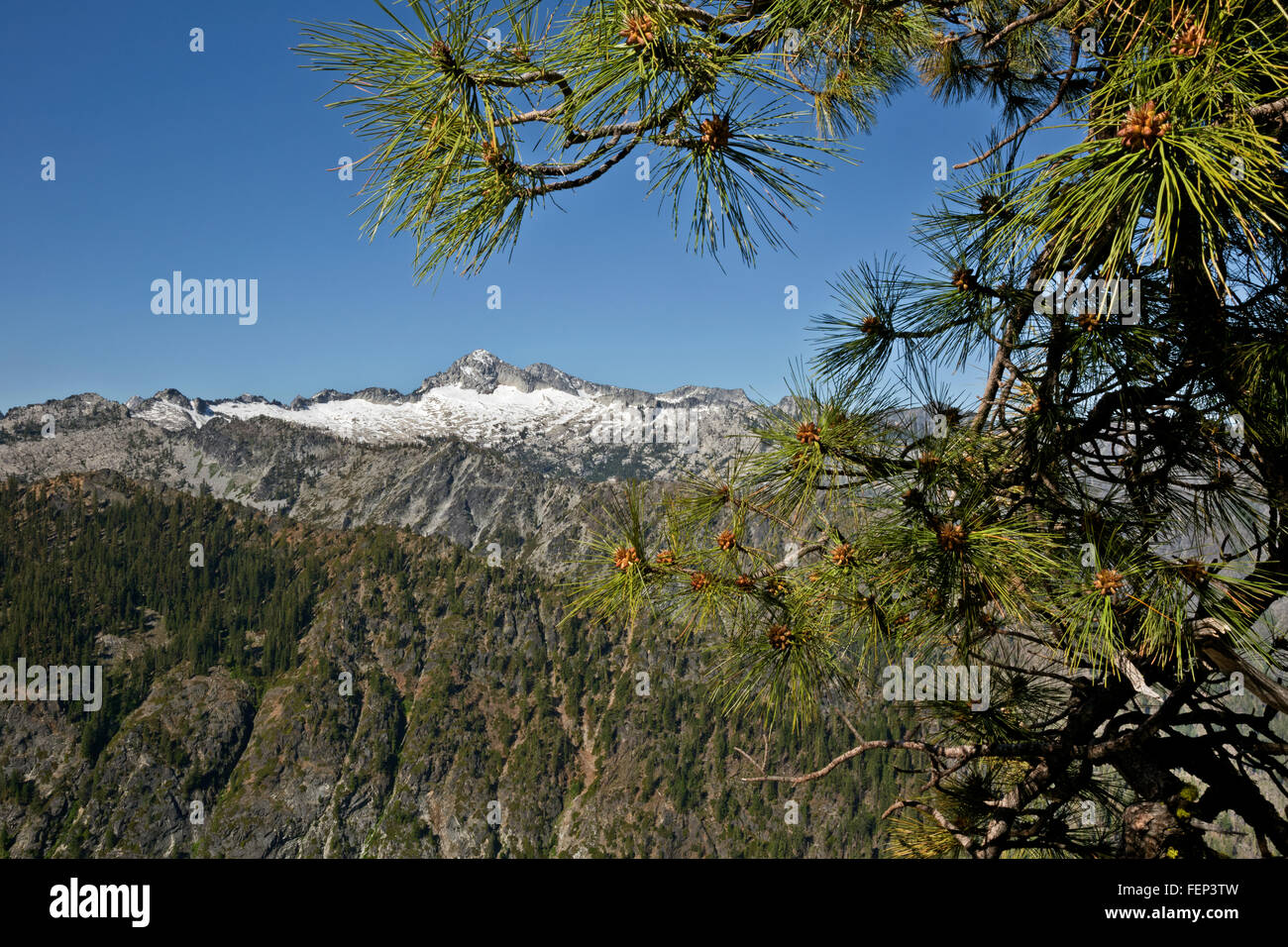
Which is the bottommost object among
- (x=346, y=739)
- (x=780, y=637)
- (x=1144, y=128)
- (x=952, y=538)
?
(x=346, y=739)

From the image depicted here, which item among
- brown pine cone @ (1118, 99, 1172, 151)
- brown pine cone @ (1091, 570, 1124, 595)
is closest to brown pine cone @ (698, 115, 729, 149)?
brown pine cone @ (1118, 99, 1172, 151)

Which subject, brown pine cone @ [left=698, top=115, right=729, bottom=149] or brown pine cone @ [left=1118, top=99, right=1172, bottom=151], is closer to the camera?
brown pine cone @ [left=1118, top=99, right=1172, bottom=151]

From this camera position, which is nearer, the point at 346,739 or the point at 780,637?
the point at 780,637

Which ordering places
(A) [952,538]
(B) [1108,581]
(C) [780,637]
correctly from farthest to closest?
(C) [780,637] < (A) [952,538] < (B) [1108,581]

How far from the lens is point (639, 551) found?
4.02m

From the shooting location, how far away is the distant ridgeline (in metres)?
151

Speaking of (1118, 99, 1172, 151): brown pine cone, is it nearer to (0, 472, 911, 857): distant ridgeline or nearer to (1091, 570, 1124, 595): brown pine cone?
(1091, 570, 1124, 595): brown pine cone

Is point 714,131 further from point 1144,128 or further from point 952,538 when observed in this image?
point 952,538

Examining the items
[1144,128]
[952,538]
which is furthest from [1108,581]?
[1144,128]

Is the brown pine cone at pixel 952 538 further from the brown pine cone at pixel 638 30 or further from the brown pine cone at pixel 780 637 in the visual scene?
the brown pine cone at pixel 638 30

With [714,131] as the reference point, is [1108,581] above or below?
below

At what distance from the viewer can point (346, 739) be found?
574 ft

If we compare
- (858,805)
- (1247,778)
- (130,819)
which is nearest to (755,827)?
(858,805)
